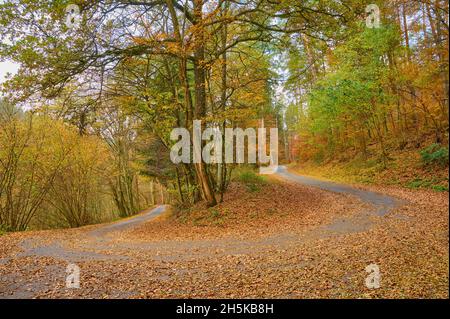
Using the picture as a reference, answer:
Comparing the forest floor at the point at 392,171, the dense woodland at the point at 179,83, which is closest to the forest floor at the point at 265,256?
the forest floor at the point at 392,171

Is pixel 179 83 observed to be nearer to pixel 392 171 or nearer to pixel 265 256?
pixel 265 256

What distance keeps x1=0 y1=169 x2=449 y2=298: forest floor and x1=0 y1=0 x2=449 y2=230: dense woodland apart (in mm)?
1710

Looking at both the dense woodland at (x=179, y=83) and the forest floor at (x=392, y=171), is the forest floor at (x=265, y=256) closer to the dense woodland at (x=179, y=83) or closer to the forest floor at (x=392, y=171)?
the forest floor at (x=392, y=171)

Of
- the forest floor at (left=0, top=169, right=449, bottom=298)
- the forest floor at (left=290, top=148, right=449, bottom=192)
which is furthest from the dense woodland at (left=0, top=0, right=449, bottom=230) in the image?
the forest floor at (left=0, top=169, right=449, bottom=298)

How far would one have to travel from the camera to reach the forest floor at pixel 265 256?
4.35 m

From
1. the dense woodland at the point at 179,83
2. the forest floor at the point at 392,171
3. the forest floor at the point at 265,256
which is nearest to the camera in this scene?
the forest floor at the point at 265,256

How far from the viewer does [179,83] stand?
14844mm

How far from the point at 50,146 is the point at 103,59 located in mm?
9064

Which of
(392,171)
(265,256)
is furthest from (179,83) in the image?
(392,171)

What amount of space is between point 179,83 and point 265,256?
35.4 feet

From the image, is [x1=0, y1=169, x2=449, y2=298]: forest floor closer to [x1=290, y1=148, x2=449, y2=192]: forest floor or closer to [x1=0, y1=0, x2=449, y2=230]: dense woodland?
[x1=290, y1=148, x2=449, y2=192]: forest floor

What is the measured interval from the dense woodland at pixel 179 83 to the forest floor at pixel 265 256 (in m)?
1.71
